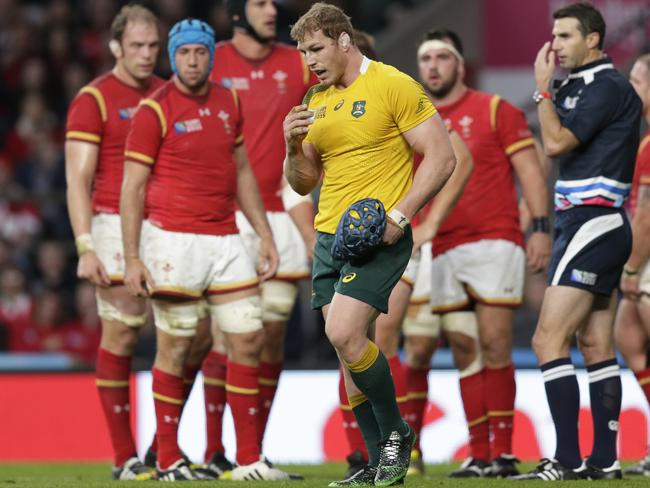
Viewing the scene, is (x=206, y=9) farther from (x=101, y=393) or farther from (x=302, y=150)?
(x=302, y=150)

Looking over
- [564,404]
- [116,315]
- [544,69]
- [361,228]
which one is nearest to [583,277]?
[564,404]

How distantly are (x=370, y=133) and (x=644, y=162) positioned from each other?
8.10 feet

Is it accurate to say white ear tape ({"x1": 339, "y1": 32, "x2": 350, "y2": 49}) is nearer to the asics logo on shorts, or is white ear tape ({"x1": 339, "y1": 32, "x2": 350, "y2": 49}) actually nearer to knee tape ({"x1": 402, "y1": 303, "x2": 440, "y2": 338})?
the asics logo on shorts

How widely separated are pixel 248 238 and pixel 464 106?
1517 mm

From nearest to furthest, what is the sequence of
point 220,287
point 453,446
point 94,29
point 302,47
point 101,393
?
point 302,47 → point 220,287 → point 101,393 → point 453,446 → point 94,29

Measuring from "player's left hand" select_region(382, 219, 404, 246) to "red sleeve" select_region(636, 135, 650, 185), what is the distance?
7.95 feet

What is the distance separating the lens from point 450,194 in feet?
27.2

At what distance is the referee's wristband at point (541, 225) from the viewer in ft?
28.8

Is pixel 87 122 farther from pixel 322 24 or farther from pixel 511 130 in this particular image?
pixel 511 130

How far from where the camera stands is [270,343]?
29.1 feet

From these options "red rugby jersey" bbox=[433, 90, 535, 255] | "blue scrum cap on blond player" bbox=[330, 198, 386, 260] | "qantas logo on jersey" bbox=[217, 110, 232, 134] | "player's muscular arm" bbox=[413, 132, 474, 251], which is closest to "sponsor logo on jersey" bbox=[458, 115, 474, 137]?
"red rugby jersey" bbox=[433, 90, 535, 255]

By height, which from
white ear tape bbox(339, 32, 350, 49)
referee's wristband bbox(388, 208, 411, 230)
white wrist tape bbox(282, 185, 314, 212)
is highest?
white ear tape bbox(339, 32, 350, 49)

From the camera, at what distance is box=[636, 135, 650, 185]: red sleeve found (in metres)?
8.50

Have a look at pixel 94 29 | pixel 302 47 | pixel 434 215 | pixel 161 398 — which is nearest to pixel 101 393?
pixel 161 398
